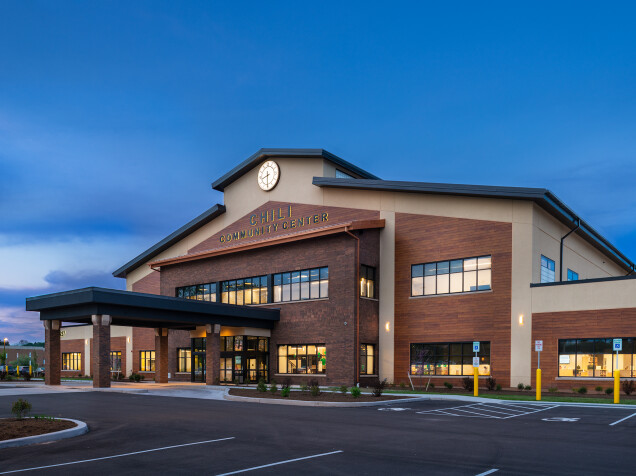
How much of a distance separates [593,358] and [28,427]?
82.8 feet

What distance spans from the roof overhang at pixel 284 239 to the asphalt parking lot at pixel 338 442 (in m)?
15.4

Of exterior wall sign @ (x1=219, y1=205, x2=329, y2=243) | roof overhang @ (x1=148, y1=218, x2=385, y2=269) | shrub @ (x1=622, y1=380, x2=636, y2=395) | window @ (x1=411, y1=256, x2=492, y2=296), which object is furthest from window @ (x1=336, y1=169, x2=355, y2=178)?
shrub @ (x1=622, y1=380, x2=636, y2=395)

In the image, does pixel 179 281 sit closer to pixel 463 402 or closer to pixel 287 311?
pixel 287 311

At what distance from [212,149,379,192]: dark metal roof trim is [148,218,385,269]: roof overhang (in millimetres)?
5274

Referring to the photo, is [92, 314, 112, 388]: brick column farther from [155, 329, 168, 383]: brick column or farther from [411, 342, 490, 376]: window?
[411, 342, 490, 376]: window

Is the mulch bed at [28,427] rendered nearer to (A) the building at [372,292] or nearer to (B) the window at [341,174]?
(A) the building at [372,292]

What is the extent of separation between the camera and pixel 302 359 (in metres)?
37.7

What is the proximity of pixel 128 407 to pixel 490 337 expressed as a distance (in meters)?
19.1

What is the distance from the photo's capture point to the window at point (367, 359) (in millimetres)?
35197

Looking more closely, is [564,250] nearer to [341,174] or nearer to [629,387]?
[629,387]

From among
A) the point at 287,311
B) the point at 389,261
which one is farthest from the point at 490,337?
the point at 287,311

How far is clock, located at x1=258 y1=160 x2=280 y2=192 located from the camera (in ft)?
136

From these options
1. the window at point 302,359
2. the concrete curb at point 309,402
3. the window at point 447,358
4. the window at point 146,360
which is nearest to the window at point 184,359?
the window at point 146,360

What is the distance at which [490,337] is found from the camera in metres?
31.7
